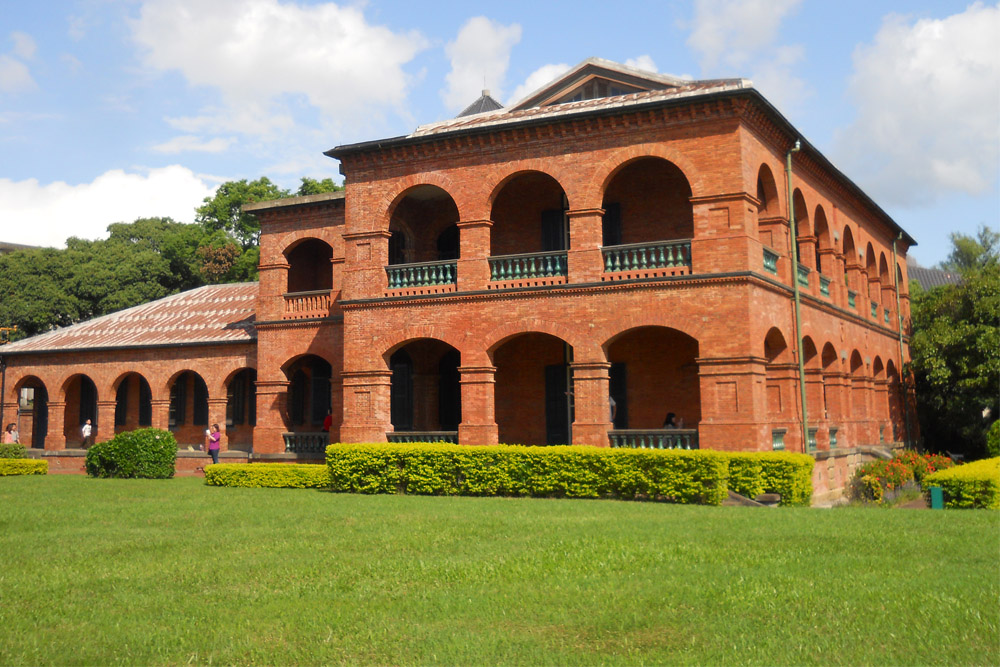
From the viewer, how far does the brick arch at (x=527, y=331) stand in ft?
60.1

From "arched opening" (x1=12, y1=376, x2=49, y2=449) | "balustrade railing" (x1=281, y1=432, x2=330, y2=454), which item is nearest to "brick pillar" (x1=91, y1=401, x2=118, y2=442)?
"arched opening" (x1=12, y1=376, x2=49, y2=449)

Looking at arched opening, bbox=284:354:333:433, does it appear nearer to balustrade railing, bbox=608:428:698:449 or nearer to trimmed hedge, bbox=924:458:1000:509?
balustrade railing, bbox=608:428:698:449

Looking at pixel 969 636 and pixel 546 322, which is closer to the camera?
pixel 969 636

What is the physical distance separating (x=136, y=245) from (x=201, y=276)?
5.45 m

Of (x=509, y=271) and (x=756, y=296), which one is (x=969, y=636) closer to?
(x=756, y=296)

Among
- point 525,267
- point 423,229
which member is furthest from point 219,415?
point 525,267

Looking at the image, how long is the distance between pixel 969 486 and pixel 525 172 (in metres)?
10.6

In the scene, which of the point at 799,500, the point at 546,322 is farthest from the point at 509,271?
the point at 799,500

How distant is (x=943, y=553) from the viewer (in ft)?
31.0

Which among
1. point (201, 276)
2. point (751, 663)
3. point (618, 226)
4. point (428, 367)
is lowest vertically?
point (751, 663)

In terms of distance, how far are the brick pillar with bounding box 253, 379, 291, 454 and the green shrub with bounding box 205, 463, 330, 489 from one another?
3.19 metres

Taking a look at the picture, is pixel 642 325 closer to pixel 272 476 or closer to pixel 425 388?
pixel 425 388

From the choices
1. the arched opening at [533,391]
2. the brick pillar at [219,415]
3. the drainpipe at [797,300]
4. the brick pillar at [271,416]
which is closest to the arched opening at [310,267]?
the brick pillar at [271,416]

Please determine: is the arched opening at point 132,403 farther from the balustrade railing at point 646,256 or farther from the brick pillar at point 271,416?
the balustrade railing at point 646,256
